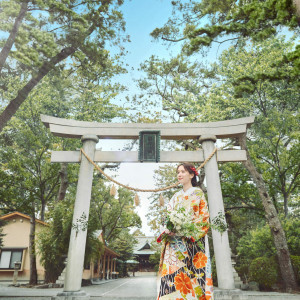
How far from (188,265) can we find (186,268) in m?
0.05

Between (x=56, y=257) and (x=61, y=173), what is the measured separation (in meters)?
4.34

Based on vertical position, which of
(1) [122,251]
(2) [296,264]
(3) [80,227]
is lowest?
(2) [296,264]

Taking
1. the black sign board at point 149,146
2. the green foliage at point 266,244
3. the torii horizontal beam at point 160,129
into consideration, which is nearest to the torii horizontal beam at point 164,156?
the black sign board at point 149,146

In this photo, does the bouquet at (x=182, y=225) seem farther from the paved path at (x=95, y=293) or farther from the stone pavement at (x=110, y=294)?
the paved path at (x=95, y=293)

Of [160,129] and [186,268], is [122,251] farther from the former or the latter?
[186,268]

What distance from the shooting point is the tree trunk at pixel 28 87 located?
27.2ft

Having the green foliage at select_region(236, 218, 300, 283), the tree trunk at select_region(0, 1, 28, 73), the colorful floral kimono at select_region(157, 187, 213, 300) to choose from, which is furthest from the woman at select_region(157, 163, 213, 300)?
the tree trunk at select_region(0, 1, 28, 73)

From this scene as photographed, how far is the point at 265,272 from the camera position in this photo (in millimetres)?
9008

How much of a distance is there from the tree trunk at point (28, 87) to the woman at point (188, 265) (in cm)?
773

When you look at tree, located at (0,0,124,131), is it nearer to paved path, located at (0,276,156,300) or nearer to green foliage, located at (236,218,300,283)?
paved path, located at (0,276,156,300)

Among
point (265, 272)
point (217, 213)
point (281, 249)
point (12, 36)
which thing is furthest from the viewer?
point (265, 272)

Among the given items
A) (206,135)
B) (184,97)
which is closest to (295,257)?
(206,135)

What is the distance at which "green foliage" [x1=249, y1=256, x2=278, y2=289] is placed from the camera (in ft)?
29.2

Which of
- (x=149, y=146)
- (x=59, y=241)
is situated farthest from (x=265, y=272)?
(x=59, y=241)
